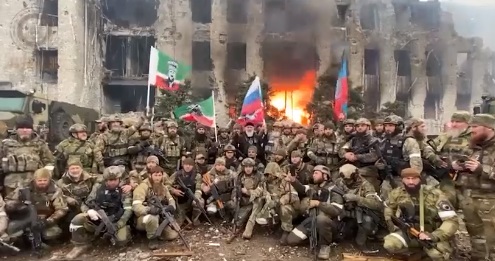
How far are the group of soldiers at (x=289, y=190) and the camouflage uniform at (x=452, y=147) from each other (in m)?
0.02

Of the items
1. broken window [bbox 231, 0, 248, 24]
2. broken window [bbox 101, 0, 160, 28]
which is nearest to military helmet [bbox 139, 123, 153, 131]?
broken window [bbox 101, 0, 160, 28]

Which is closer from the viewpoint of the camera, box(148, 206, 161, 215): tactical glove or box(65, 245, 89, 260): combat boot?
box(65, 245, 89, 260): combat boot

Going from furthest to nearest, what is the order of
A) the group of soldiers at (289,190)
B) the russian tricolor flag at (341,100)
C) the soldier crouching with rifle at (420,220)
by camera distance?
the russian tricolor flag at (341,100)
the group of soldiers at (289,190)
the soldier crouching with rifle at (420,220)

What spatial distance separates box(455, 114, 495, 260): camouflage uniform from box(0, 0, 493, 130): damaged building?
18.6 m

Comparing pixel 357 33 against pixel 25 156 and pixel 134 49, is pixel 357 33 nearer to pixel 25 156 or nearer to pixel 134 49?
pixel 134 49

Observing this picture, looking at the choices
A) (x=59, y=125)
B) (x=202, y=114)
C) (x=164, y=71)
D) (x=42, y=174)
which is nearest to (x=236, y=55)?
(x=59, y=125)

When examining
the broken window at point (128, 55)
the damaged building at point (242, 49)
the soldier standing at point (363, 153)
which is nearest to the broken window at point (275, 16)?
the damaged building at point (242, 49)

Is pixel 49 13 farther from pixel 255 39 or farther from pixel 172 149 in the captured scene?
pixel 172 149

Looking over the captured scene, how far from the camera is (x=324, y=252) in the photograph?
6.07m

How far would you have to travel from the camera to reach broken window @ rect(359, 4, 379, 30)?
24.9m

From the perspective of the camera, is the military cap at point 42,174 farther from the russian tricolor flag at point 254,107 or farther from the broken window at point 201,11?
the broken window at point 201,11

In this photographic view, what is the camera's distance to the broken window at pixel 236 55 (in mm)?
23844

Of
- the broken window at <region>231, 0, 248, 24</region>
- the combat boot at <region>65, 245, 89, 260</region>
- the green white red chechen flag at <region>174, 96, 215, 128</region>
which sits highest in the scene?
the broken window at <region>231, 0, 248, 24</region>

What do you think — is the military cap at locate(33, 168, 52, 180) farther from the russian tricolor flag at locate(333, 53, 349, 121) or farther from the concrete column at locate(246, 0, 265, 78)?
the concrete column at locate(246, 0, 265, 78)
